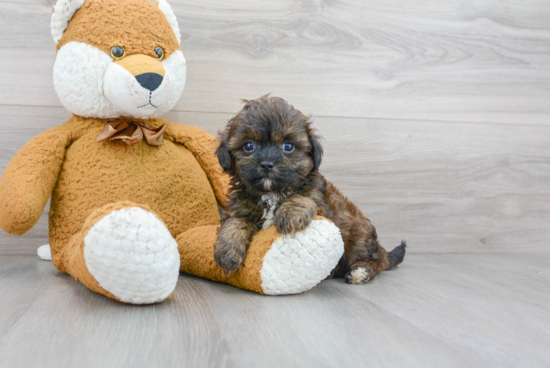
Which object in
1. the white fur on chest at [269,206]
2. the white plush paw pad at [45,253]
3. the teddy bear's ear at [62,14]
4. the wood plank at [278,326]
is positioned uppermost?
the teddy bear's ear at [62,14]

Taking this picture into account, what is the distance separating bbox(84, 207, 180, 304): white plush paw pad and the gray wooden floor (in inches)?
2.9

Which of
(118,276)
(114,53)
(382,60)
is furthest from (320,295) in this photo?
(382,60)

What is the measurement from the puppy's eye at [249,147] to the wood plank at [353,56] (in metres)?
0.72

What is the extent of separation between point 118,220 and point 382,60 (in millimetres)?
1644

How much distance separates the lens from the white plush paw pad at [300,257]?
1.40m

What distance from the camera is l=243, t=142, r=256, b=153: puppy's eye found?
1.47 meters

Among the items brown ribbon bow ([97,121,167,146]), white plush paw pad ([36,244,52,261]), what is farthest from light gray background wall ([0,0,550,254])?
brown ribbon bow ([97,121,167,146])

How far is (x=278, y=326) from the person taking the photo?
1.18 metres

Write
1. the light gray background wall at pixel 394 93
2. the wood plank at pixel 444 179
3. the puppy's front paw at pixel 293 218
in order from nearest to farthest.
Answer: the puppy's front paw at pixel 293 218
the light gray background wall at pixel 394 93
the wood plank at pixel 444 179

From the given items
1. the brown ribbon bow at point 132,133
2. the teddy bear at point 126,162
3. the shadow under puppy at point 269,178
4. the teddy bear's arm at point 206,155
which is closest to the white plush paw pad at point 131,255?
the teddy bear at point 126,162

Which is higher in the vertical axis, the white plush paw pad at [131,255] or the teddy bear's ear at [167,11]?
the teddy bear's ear at [167,11]

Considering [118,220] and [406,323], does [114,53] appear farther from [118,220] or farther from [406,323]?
[406,323]

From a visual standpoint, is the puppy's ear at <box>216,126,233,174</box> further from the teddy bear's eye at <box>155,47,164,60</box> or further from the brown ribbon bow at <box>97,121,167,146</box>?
the teddy bear's eye at <box>155,47,164,60</box>

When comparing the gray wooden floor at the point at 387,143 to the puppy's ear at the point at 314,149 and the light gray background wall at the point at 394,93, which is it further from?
the puppy's ear at the point at 314,149
